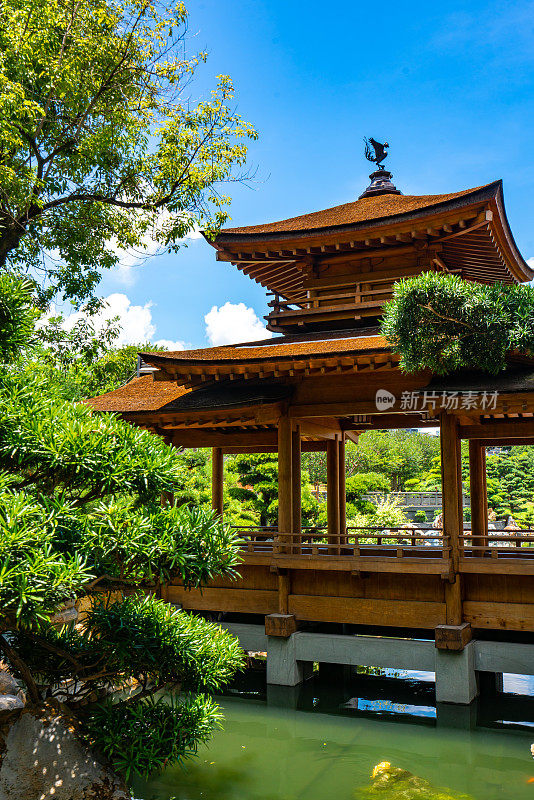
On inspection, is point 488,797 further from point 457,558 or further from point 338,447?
point 338,447

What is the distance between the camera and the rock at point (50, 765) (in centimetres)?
530

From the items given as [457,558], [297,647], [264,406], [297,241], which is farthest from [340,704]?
[297,241]

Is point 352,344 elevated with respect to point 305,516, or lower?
elevated

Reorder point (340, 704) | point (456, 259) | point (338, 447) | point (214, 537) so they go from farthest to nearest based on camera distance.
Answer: point (338, 447) → point (456, 259) → point (340, 704) → point (214, 537)

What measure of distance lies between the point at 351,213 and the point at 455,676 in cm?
827

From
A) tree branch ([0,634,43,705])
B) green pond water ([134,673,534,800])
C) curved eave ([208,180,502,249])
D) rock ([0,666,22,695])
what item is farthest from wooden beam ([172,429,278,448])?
tree branch ([0,634,43,705])

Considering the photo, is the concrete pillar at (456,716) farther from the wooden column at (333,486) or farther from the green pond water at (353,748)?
the wooden column at (333,486)

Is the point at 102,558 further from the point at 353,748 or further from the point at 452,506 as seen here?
the point at 452,506

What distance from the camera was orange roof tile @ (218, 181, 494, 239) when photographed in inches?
452

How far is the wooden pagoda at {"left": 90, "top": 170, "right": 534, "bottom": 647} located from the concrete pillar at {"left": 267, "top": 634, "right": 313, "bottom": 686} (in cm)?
23

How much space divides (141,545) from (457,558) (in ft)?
19.4

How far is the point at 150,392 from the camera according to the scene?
12258 millimetres

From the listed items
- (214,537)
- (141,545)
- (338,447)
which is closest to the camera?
(141,545)

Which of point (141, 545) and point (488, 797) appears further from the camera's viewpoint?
point (488, 797)
